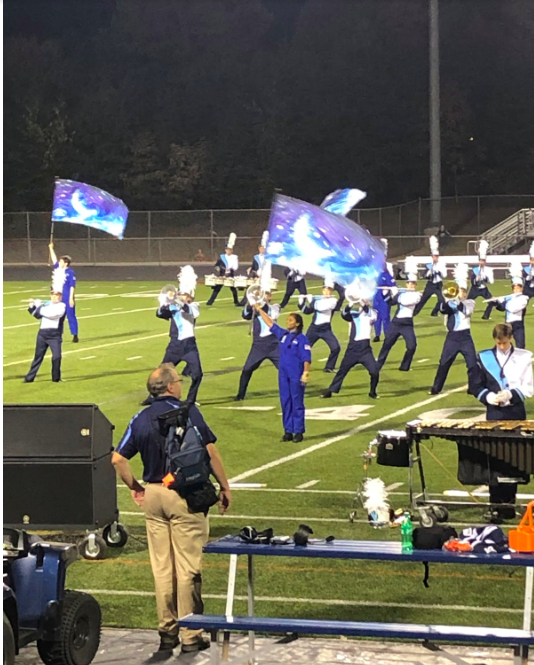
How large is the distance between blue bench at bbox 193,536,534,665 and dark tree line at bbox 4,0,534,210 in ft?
185

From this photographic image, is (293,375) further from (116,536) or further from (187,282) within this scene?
(116,536)

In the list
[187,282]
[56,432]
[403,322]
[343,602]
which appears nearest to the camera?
[343,602]

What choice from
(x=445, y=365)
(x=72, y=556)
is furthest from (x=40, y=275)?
(x=72, y=556)

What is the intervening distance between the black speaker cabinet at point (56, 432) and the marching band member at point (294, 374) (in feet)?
18.2

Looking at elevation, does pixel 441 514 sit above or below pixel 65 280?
below

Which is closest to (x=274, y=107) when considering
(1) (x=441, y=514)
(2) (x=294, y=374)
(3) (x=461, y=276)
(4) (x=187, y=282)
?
(3) (x=461, y=276)

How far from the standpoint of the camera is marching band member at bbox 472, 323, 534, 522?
10.7 metres

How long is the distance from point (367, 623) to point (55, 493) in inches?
139

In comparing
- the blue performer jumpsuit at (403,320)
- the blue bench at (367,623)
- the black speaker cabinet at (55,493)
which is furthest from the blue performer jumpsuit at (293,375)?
the blue bench at (367,623)

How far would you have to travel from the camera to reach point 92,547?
32.1ft

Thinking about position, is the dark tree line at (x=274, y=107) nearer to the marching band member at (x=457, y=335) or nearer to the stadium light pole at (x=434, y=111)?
the stadium light pole at (x=434, y=111)

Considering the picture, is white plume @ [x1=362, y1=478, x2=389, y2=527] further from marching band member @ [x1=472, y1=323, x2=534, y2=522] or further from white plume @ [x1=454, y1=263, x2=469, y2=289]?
white plume @ [x1=454, y1=263, x2=469, y2=289]

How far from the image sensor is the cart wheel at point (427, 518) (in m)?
9.84

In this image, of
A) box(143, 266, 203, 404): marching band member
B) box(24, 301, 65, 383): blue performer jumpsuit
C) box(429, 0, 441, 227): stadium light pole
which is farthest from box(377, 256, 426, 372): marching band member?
box(429, 0, 441, 227): stadium light pole
